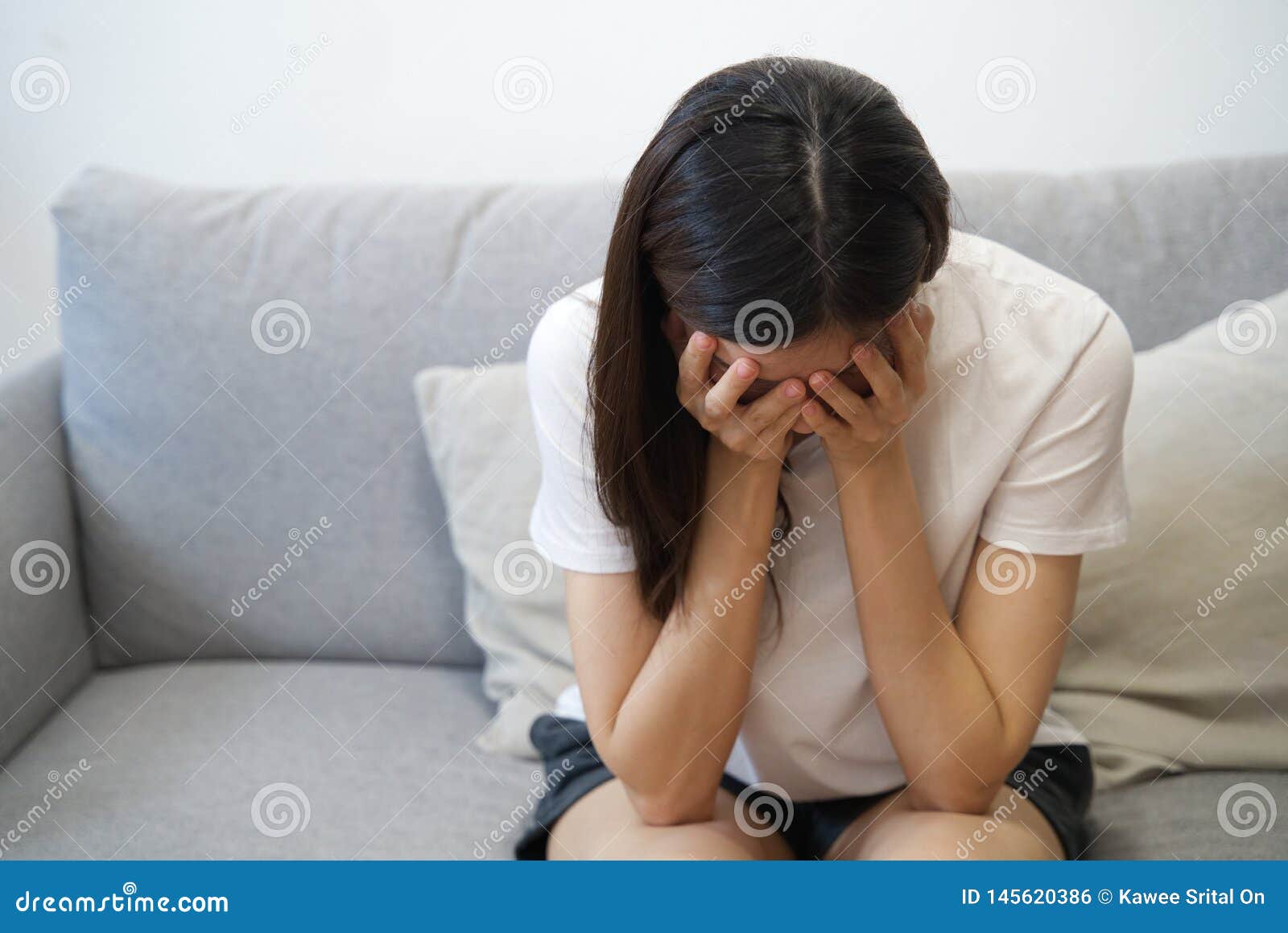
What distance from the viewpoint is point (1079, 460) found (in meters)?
0.89

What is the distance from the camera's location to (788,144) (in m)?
0.73

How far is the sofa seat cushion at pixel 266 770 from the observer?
3.48 ft

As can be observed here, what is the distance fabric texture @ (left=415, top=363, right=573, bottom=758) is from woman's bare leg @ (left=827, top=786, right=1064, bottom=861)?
41 cm

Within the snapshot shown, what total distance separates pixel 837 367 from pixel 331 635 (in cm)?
82

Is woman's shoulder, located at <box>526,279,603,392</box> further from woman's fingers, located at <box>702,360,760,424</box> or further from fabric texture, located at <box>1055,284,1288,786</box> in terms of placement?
fabric texture, located at <box>1055,284,1288,786</box>

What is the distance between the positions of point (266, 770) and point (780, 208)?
0.83m

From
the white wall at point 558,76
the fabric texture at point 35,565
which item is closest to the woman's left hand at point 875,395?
the white wall at point 558,76

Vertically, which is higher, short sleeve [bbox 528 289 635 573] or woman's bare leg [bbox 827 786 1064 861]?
short sleeve [bbox 528 289 635 573]

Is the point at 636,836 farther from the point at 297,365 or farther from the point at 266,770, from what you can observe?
the point at 297,365

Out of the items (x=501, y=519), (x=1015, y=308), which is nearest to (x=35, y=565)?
(x=501, y=519)

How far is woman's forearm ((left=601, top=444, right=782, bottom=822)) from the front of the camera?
3.00ft

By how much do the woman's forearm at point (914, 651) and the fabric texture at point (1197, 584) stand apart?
0.29 metres

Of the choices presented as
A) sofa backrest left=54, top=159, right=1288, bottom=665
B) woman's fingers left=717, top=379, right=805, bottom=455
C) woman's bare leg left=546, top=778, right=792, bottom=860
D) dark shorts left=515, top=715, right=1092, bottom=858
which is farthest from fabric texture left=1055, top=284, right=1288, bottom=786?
woman's fingers left=717, top=379, right=805, bottom=455

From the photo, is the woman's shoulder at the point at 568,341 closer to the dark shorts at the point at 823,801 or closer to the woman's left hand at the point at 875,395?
the woman's left hand at the point at 875,395
